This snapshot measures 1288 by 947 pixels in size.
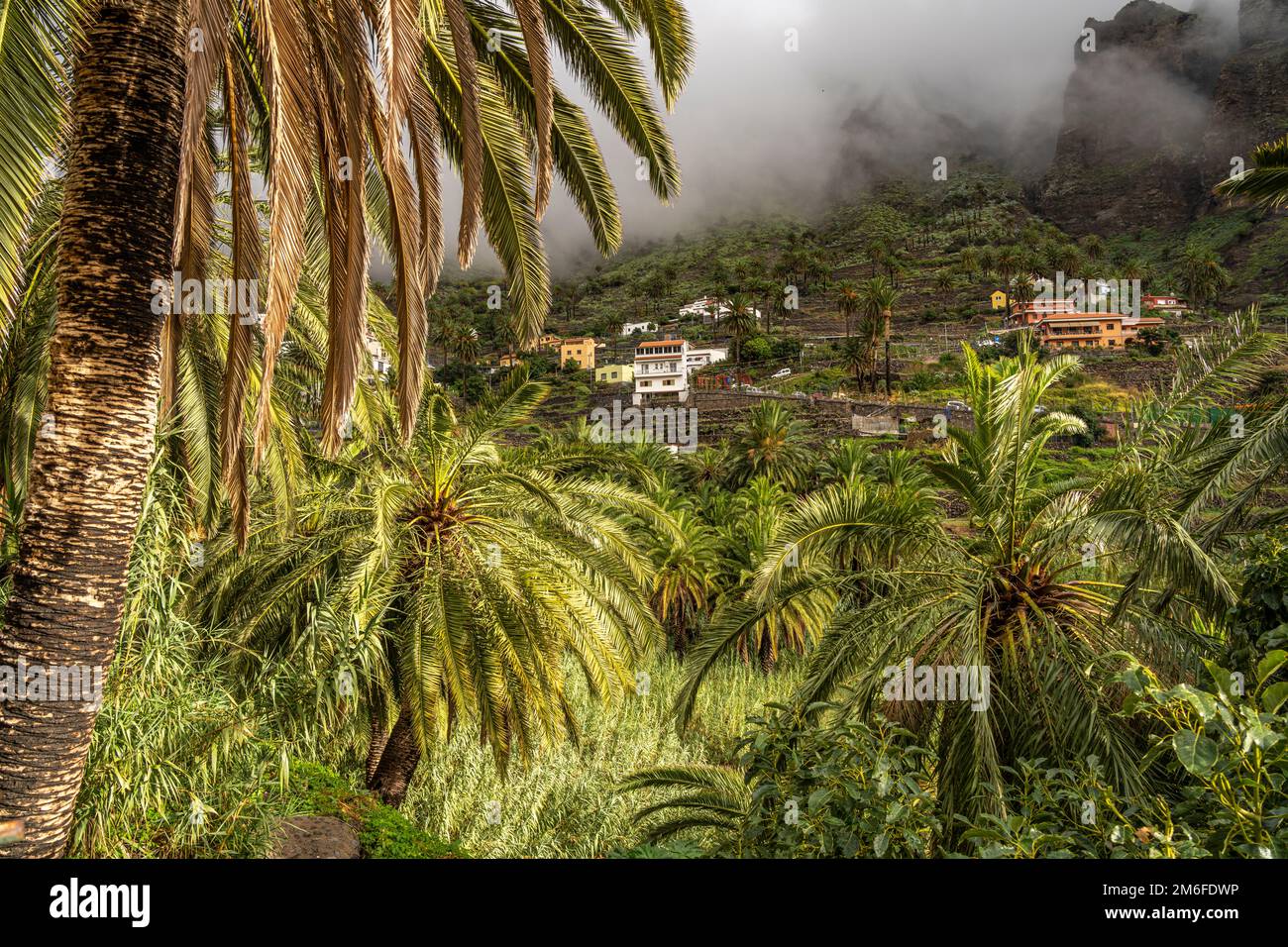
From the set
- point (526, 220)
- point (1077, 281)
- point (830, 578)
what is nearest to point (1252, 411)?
point (830, 578)

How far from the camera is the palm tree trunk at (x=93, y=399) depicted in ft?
12.1

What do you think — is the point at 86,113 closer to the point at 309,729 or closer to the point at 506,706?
the point at 309,729

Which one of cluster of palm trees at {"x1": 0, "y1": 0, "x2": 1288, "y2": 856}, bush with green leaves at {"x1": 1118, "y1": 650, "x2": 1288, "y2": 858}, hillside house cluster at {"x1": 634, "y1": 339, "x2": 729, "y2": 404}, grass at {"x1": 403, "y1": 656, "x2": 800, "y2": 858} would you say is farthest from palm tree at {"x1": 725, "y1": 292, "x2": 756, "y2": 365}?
bush with green leaves at {"x1": 1118, "y1": 650, "x2": 1288, "y2": 858}

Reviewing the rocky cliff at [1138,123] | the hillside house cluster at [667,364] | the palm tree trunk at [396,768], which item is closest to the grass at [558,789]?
the palm tree trunk at [396,768]

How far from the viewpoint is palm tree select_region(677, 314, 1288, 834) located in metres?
5.63

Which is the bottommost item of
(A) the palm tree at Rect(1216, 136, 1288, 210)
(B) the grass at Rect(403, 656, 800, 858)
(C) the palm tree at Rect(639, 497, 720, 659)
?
(B) the grass at Rect(403, 656, 800, 858)

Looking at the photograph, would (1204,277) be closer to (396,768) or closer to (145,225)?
(396,768)

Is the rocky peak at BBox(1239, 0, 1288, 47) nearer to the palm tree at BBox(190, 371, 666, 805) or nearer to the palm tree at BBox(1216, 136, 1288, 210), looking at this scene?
the palm tree at BBox(1216, 136, 1288, 210)

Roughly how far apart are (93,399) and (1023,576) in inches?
263

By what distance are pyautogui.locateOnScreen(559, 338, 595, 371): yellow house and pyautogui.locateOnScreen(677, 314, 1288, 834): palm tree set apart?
236ft

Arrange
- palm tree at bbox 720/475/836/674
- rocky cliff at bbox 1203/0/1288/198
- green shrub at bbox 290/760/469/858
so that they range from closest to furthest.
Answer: green shrub at bbox 290/760/469/858 → palm tree at bbox 720/475/836/674 → rocky cliff at bbox 1203/0/1288/198

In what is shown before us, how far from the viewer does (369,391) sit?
31.3 ft

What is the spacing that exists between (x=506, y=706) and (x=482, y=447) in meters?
3.27

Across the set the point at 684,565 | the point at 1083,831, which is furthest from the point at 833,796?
the point at 684,565
